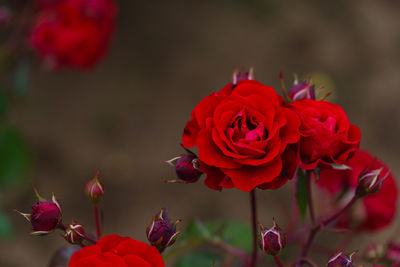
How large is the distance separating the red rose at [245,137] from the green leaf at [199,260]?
35 cm

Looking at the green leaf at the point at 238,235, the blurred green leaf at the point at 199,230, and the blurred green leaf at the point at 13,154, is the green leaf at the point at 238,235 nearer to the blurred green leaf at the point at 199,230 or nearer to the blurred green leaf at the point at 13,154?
the blurred green leaf at the point at 199,230

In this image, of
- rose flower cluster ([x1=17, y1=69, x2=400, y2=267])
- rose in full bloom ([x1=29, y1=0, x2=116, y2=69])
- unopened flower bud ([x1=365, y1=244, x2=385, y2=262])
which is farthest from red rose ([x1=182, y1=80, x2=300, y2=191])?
rose in full bloom ([x1=29, y1=0, x2=116, y2=69])

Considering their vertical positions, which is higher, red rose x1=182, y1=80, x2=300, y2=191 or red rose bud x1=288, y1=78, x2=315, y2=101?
red rose bud x1=288, y1=78, x2=315, y2=101

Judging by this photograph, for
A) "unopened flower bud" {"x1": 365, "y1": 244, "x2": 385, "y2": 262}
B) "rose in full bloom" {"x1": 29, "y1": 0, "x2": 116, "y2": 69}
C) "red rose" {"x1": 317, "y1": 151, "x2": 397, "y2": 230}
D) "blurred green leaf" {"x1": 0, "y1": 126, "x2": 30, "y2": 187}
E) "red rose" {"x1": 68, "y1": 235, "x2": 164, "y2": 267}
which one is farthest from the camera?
"blurred green leaf" {"x1": 0, "y1": 126, "x2": 30, "y2": 187}

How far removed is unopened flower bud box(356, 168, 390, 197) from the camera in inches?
20.5

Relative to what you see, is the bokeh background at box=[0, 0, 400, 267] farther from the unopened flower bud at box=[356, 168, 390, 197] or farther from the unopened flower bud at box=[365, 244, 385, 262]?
the unopened flower bud at box=[356, 168, 390, 197]

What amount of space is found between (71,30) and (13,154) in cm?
46

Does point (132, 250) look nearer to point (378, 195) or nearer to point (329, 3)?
point (378, 195)

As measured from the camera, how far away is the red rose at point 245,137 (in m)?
0.45

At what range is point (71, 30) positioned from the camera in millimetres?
1087

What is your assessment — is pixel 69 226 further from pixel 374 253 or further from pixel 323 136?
pixel 374 253

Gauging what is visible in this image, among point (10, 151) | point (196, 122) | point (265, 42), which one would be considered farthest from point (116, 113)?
point (196, 122)

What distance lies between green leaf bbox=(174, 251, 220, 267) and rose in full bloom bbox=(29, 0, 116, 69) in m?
0.57

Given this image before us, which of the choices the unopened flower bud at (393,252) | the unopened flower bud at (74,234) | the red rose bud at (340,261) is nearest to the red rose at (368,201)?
the unopened flower bud at (393,252)
